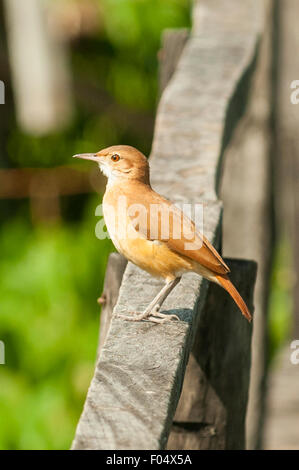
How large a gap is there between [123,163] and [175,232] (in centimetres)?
39

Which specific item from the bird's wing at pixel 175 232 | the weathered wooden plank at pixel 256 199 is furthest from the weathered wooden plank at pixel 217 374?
the weathered wooden plank at pixel 256 199

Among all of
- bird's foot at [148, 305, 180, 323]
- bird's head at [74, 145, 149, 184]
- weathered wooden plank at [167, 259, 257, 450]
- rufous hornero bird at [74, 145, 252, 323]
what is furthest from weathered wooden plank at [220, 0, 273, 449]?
bird's foot at [148, 305, 180, 323]

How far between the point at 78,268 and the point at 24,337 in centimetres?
80

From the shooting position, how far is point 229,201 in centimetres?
543

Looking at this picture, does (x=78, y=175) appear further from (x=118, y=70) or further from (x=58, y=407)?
(x=58, y=407)

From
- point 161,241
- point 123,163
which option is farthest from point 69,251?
point 161,241

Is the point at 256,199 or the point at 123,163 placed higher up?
the point at 123,163

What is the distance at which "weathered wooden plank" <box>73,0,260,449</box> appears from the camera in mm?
1828

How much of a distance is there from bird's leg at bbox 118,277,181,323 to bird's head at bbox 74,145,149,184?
1.39 feet

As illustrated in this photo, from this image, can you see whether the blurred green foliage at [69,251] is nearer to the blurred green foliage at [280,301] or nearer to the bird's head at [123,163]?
the blurred green foliage at [280,301]

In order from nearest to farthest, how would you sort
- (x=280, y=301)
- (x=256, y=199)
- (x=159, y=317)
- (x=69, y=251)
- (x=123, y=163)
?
1. (x=159, y=317)
2. (x=123, y=163)
3. (x=256, y=199)
4. (x=69, y=251)
5. (x=280, y=301)

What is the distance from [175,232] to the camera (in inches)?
109

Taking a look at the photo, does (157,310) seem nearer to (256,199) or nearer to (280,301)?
(256,199)

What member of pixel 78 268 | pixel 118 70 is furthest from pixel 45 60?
pixel 78 268
